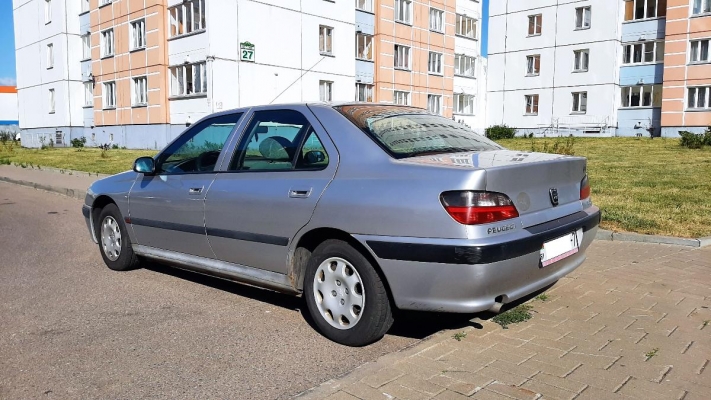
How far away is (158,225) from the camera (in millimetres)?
5383

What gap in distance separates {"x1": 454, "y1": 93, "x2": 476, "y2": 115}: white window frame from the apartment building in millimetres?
88

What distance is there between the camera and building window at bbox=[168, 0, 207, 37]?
1051 inches

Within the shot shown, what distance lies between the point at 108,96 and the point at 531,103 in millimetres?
26490

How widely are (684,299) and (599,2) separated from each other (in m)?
35.9

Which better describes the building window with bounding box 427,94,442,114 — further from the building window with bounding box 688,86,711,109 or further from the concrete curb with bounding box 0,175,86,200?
the concrete curb with bounding box 0,175,86,200

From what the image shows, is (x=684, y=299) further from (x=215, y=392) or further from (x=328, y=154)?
(x=215, y=392)

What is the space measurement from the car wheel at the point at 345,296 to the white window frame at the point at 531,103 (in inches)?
1497

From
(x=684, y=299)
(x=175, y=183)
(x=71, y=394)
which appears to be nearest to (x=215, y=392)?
(x=71, y=394)

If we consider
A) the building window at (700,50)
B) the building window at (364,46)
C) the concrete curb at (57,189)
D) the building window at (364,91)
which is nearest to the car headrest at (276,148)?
the concrete curb at (57,189)

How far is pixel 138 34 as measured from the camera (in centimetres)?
3077

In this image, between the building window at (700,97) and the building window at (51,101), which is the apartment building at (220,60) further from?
the building window at (700,97)

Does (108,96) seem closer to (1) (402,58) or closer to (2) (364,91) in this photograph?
(2) (364,91)

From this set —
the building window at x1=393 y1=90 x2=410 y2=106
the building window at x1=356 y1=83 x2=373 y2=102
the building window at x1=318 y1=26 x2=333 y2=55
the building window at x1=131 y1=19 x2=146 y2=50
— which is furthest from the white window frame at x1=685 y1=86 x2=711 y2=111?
the building window at x1=131 y1=19 x2=146 y2=50

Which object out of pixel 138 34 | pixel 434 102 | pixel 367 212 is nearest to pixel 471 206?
pixel 367 212
